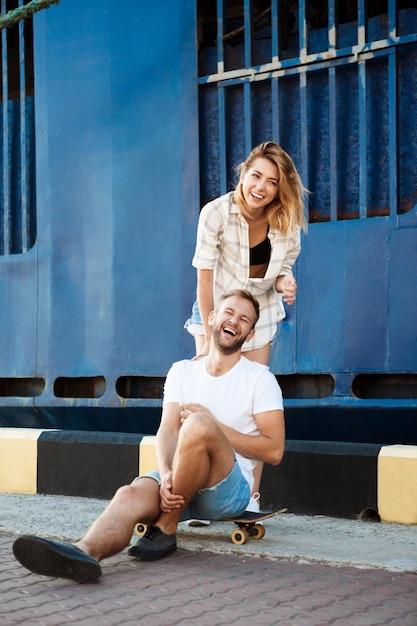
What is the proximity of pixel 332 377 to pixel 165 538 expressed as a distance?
1.56 metres

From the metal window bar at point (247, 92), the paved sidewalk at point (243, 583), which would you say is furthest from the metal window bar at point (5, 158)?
the paved sidewalk at point (243, 583)

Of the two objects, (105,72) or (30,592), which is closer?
(30,592)

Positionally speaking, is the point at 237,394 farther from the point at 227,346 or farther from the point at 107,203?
the point at 107,203

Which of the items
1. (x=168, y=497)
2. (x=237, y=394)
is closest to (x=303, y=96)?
(x=237, y=394)

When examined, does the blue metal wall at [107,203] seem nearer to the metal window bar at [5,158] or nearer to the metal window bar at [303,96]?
the metal window bar at [5,158]

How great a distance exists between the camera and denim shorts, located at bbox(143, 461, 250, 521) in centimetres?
349

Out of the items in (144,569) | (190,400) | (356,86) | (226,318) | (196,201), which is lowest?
(144,569)

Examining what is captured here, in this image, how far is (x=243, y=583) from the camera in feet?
9.91

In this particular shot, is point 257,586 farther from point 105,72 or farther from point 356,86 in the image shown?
point 105,72

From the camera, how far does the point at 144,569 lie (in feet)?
10.7

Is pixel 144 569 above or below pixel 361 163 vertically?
below

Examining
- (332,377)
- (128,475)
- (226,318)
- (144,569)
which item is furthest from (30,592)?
(332,377)

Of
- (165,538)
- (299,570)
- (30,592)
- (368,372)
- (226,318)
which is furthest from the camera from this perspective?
→ (368,372)

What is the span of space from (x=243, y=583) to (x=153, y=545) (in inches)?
19.1
